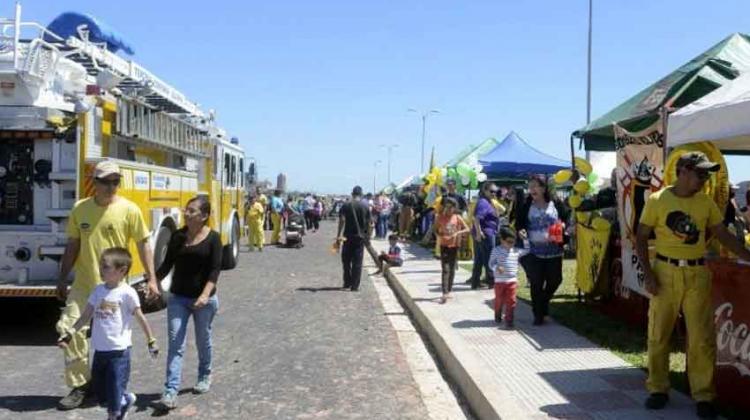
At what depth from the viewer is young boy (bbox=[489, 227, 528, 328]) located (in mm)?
8695

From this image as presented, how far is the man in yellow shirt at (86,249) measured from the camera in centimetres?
588

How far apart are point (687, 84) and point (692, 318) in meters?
4.35

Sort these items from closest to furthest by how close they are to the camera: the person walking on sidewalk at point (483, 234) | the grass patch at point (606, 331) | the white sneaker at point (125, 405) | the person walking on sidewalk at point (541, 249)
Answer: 1. the white sneaker at point (125, 405)
2. the grass patch at point (606, 331)
3. the person walking on sidewalk at point (541, 249)
4. the person walking on sidewalk at point (483, 234)

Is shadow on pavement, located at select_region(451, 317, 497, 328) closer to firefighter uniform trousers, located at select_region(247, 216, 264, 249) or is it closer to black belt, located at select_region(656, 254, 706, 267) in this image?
black belt, located at select_region(656, 254, 706, 267)

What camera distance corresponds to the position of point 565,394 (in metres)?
5.77

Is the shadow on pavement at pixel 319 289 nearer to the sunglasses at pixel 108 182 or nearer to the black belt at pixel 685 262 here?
the sunglasses at pixel 108 182

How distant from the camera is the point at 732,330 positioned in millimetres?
5180

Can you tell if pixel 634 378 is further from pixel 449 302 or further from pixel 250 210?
pixel 250 210

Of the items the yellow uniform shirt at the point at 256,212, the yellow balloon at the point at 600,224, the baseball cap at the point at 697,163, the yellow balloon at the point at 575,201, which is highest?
the baseball cap at the point at 697,163

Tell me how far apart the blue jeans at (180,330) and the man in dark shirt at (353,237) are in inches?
276

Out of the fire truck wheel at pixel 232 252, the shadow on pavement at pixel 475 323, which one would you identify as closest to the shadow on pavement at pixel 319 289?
the fire truck wheel at pixel 232 252

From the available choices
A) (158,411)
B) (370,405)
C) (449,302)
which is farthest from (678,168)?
(449,302)

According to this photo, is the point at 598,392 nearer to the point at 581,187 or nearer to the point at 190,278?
the point at 190,278

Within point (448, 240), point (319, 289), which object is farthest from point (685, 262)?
point (319, 289)
